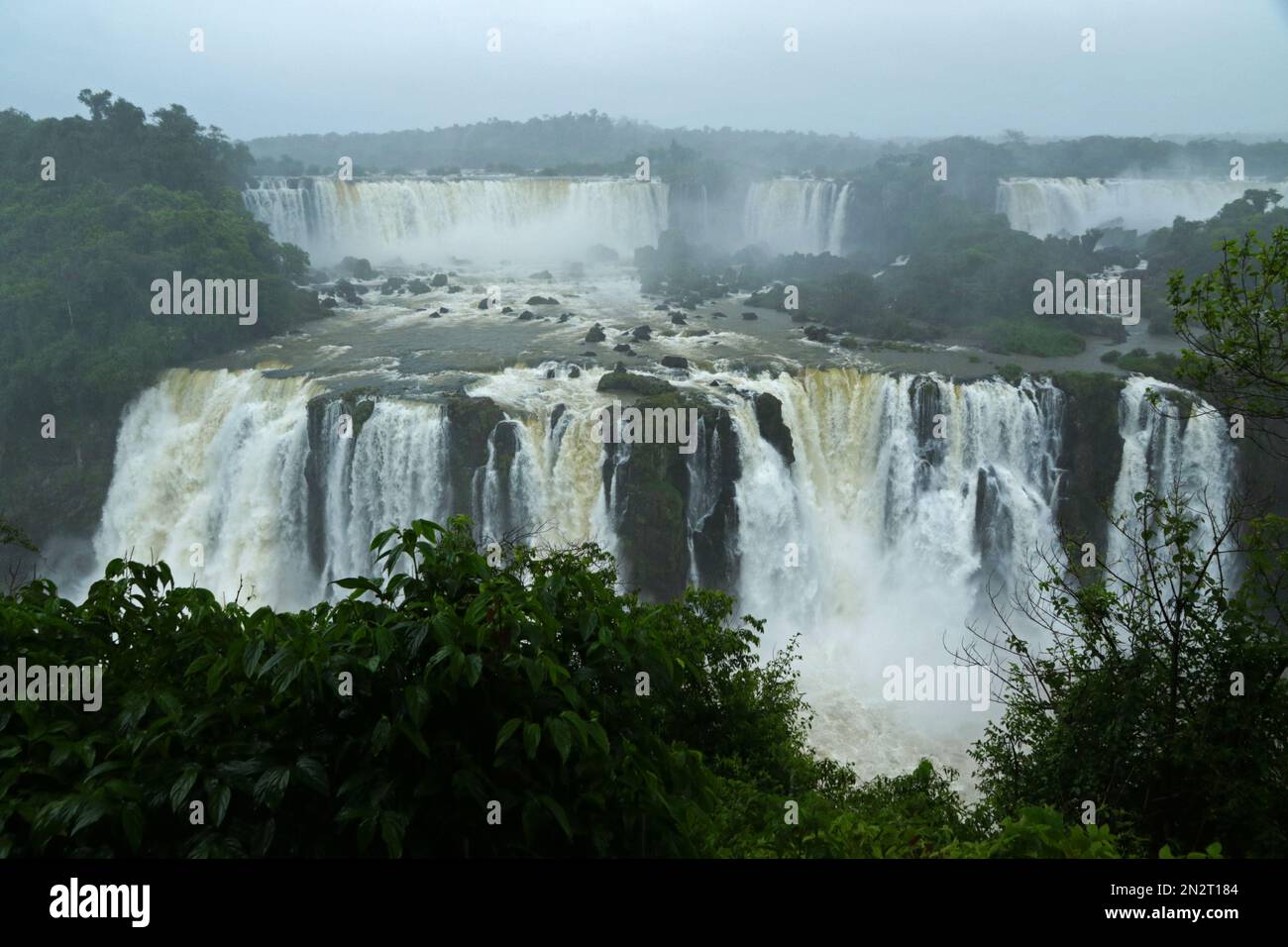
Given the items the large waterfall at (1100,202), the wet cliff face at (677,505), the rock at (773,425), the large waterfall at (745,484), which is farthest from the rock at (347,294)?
the large waterfall at (1100,202)

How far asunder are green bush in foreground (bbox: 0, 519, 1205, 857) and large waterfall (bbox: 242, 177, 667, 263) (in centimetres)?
3458

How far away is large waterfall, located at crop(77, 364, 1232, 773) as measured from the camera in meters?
18.2

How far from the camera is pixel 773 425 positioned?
1911 cm

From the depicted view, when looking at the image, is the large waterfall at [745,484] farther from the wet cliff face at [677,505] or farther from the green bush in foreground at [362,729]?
the green bush in foreground at [362,729]

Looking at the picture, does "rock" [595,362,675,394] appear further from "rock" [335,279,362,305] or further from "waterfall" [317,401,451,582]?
"rock" [335,279,362,305]

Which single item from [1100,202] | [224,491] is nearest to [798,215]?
[1100,202]

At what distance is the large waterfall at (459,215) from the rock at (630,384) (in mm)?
19765

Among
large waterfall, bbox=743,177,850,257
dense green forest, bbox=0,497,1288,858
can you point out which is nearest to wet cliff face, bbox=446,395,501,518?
dense green forest, bbox=0,497,1288,858

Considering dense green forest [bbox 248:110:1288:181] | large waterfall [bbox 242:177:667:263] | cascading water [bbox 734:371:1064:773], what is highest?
dense green forest [bbox 248:110:1288:181]

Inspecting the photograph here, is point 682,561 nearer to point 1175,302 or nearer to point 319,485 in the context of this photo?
point 319,485

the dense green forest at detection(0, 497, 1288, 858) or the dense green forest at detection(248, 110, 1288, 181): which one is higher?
the dense green forest at detection(248, 110, 1288, 181)

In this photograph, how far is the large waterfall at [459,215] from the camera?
117 ft

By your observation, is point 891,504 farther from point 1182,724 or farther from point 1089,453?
point 1182,724

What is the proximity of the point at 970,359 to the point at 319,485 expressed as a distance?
1432 cm
